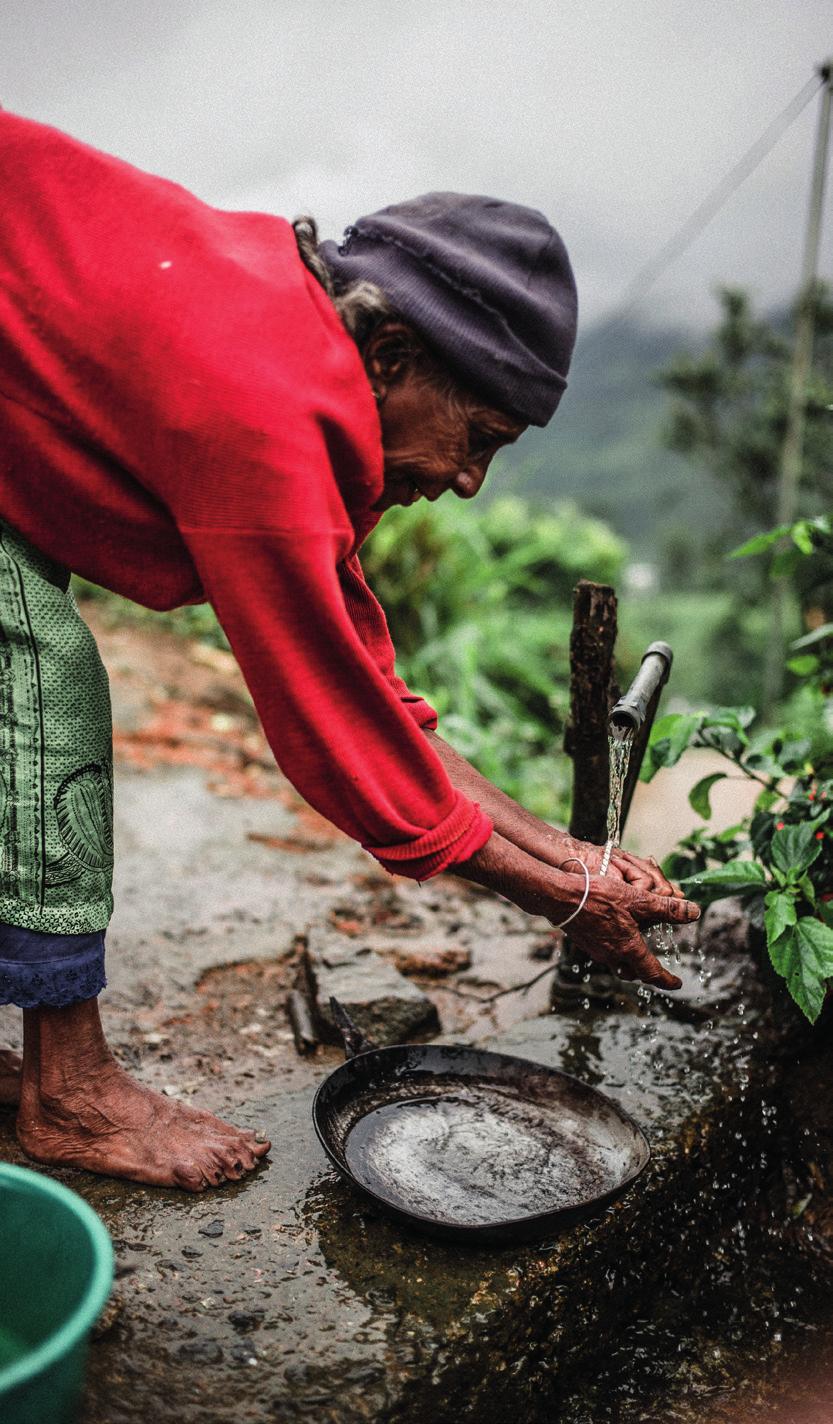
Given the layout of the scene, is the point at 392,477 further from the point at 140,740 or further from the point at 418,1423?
the point at 140,740

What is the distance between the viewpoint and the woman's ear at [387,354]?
158 centimetres

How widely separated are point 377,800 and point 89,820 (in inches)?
21.2

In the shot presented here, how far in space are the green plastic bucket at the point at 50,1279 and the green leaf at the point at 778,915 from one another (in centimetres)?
134

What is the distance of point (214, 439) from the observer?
4.71 ft

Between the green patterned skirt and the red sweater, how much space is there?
0.09m

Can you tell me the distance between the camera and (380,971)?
268 cm

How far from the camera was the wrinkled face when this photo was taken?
1.63m

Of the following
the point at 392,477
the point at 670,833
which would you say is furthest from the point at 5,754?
the point at 670,833

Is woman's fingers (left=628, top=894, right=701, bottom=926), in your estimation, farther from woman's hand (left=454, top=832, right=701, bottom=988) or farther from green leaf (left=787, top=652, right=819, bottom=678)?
green leaf (left=787, top=652, right=819, bottom=678)

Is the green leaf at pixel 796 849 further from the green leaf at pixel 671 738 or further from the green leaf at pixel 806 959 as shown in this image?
the green leaf at pixel 671 738

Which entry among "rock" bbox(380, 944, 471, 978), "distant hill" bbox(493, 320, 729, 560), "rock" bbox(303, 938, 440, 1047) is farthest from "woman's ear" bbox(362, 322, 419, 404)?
"distant hill" bbox(493, 320, 729, 560)

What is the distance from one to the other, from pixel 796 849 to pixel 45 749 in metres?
1.44

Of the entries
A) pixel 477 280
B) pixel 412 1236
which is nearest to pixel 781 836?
pixel 412 1236

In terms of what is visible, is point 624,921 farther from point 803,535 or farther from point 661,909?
point 803,535
